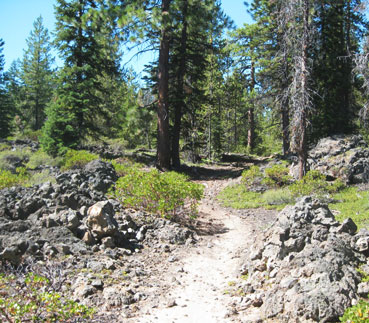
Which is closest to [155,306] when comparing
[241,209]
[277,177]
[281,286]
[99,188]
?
[281,286]

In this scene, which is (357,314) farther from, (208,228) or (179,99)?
(179,99)

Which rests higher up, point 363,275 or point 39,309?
point 363,275

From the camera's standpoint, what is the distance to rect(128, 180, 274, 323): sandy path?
4.40 m

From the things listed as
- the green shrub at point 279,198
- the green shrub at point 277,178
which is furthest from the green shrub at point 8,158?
the green shrub at point 277,178

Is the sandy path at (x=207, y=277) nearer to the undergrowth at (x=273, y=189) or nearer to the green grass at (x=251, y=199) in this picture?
the green grass at (x=251, y=199)

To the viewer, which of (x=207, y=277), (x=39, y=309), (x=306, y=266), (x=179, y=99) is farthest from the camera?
(x=179, y=99)

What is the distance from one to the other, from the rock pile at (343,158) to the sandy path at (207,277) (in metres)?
5.40

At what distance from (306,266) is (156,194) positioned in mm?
4478

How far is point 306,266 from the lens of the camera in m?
4.44

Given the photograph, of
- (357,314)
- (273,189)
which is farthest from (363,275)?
(273,189)

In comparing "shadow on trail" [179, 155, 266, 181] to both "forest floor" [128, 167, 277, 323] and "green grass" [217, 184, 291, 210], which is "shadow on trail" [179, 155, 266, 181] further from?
"forest floor" [128, 167, 277, 323]

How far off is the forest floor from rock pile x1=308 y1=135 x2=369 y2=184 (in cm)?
446

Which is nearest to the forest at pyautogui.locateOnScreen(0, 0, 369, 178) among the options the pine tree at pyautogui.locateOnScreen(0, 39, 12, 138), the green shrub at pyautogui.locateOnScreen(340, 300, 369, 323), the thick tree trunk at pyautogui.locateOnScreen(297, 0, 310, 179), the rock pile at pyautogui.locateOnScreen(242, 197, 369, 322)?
the thick tree trunk at pyautogui.locateOnScreen(297, 0, 310, 179)

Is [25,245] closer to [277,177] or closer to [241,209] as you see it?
[241,209]
